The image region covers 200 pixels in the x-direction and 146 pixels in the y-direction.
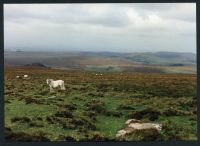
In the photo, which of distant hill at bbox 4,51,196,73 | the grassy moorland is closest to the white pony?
the grassy moorland

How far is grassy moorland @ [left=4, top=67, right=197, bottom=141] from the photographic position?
7395 millimetres

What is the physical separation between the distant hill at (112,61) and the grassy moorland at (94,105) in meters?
0.10

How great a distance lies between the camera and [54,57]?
7766mm

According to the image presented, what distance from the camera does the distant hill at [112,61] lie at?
7.73 metres

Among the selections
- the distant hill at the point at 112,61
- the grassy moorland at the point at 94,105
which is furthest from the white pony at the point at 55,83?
the distant hill at the point at 112,61

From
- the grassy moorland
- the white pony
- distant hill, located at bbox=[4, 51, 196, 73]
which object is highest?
distant hill, located at bbox=[4, 51, 196, 73]

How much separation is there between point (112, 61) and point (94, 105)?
0.81m

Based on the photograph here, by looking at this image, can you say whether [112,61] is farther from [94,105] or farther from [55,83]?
[55,83]

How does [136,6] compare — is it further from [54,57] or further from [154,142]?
[154,142]

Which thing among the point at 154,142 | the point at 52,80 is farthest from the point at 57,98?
the point at 154,142

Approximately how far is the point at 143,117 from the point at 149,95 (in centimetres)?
41

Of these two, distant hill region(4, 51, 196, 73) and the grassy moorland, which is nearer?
the grassy moorland

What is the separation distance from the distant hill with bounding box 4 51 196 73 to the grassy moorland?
0.33ft

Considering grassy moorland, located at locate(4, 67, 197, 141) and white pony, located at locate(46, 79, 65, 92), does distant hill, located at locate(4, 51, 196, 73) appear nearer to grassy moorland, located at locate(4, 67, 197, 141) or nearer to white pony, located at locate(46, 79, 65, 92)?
grassy moorland, located at locate(4, 67, 197, 141)
